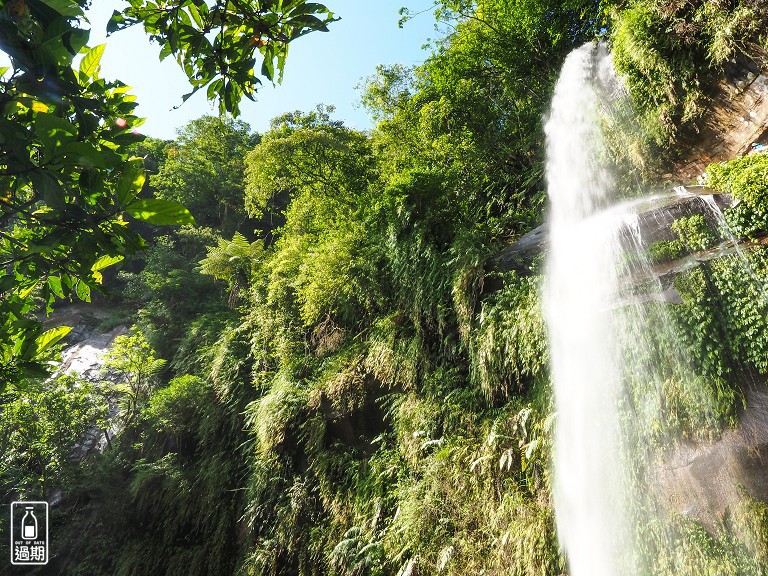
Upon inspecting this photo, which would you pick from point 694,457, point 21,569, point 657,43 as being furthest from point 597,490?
point 21,569

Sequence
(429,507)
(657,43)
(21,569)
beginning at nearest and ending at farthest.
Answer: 1. (429,507)
2. (657,43)
3. (21,569)

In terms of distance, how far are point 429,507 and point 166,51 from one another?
535cm

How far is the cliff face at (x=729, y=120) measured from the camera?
5.94 m

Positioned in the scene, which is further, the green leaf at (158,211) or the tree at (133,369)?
the tree at (133,369)

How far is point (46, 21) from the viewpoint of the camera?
110cm

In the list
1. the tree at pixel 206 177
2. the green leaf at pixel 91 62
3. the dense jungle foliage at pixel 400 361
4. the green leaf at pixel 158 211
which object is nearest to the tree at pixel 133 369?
the dense jungle foliage at pixel 400 361

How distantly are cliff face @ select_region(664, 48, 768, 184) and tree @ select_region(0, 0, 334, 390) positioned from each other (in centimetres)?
735

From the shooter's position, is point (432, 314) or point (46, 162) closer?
point (46, 162)

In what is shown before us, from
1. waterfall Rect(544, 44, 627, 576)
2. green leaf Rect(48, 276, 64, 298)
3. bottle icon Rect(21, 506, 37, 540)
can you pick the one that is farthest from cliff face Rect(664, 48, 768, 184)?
bottle icon Rect(21, 506, 37, 540)

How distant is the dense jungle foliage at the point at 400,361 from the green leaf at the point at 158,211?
0.06 ft

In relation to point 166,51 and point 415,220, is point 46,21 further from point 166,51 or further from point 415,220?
point 415,220

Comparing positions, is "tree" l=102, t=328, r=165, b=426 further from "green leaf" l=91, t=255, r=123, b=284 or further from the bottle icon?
"green leaf" l=91, t=255, r=123, b=284
